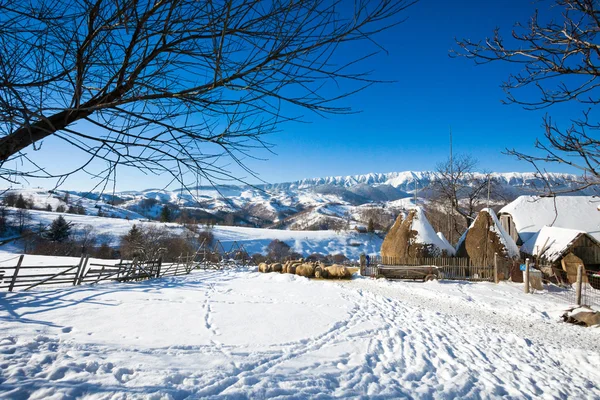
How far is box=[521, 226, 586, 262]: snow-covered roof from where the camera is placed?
53.5 ft

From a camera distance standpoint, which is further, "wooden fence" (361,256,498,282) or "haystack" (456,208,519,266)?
"haystack" (456,208,519,266)

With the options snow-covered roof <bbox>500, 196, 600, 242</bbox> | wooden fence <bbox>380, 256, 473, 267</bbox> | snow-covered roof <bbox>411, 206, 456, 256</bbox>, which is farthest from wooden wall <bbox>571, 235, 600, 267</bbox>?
snow-covered roof <bbox>411, 206, 456, 256</bbox>

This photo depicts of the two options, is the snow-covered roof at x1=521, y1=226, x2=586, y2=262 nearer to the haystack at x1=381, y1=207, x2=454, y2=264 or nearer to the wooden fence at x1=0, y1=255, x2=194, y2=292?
the haystack at x1=381, y1=207, x2=454, y2=264

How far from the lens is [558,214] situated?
21.9 metres

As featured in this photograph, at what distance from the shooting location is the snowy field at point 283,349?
4.00 meters

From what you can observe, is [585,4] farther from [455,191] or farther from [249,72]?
[455,191]

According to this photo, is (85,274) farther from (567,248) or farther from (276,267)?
(567,248)

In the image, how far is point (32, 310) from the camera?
763 centimetres

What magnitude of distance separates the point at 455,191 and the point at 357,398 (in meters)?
24.1

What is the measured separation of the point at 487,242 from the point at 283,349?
49.9ft

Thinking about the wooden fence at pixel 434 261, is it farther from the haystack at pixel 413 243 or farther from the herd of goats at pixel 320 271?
the herd of goats at pixel 320 271

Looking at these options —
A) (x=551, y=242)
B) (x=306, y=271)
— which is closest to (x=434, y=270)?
(x=306, y=271)

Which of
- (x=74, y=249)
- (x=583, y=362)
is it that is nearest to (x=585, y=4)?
(x=583, y=362)

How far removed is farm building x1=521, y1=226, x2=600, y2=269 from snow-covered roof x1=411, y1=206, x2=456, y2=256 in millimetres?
4537
